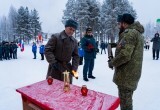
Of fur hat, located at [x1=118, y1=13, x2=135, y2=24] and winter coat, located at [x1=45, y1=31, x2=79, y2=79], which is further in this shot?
winter coat, located at [x1=45, y1=31, x2=79, y2=79]

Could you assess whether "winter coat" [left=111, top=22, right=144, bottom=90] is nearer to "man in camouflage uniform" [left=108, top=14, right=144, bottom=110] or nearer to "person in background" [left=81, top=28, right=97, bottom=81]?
"man in camouflage uniform" [left=108, top=14, right=144, bottom=110]

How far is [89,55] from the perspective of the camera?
23.3 ft

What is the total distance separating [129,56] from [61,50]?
1.37 m

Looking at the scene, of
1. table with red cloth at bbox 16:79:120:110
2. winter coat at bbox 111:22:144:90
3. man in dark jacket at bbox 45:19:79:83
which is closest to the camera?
table with red cloth at bbox 16:79:120:110

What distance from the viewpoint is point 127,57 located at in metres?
3.12

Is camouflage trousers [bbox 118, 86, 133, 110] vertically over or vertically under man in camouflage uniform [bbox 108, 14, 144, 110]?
under

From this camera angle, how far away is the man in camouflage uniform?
122 inches

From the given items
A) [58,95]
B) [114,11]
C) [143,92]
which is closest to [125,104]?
[58,95]

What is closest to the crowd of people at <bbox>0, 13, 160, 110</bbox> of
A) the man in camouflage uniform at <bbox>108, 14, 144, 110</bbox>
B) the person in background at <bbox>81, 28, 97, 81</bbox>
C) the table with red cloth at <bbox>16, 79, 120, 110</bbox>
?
the man in camouflage uniform at <bbox>108, 14, 144, 110</bbox>

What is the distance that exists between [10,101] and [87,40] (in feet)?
10.7

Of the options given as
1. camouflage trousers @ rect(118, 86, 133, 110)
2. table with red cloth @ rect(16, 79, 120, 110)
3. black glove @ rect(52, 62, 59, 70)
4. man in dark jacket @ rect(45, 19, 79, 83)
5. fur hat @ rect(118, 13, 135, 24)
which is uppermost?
fur hat @ rect(118, 13, 135, 24)

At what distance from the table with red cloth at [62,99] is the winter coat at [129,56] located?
726 millimetres

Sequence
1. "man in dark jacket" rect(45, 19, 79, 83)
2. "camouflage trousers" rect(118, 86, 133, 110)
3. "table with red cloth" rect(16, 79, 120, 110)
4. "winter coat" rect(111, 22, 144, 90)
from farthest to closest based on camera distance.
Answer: "man in dark jacket" rect(45, 19, 79, 83) → "camouflage trousers" rect(118, 86, 133, 110) → "winter coat" rect(111, 22, 144, 90) → "table with red cloth" rect(16, 79, 120, 110)

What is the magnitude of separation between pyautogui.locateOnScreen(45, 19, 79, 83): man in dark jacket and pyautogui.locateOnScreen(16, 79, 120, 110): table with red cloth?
781mm
